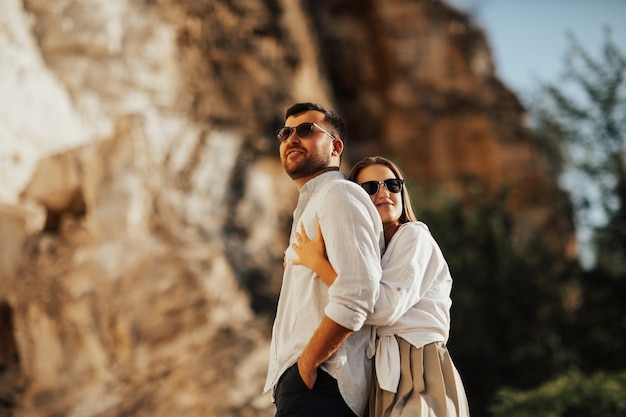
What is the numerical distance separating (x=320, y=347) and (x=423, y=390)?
0.32 meters

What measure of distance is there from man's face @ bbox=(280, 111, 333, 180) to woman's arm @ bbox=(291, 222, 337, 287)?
8.0 inches

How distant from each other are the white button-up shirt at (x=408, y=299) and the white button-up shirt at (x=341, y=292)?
0.21 feet

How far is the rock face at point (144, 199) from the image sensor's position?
231 inches

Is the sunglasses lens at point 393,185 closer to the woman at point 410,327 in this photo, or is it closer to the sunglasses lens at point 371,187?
the sunglasses lens at point 371,187

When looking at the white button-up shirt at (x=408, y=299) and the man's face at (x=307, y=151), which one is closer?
the white button-up shirt at (x=408, y=299)

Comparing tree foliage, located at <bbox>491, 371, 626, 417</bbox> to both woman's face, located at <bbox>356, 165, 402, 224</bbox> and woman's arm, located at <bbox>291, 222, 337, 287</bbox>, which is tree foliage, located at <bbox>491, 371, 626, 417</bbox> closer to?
woman's face, located at <bbox>356, 165, 402, 224</bbox>

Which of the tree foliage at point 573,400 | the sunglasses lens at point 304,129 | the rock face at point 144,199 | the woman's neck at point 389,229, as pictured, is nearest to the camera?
the sunglasses lens at point 304,129

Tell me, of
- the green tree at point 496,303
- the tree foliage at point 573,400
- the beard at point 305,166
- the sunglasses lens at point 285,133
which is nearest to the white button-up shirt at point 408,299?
the beard at point 305,166

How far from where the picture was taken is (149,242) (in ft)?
21.3

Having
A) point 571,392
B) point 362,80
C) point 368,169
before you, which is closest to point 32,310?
point 368,169

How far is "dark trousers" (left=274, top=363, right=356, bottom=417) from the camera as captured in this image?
1.85m

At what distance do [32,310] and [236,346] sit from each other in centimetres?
180

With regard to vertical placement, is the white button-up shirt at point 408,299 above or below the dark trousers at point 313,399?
above

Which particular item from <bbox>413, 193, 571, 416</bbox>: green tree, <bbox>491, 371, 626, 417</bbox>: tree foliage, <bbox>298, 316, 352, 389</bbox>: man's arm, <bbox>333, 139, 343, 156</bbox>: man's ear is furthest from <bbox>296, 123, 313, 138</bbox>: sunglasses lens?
<bbox>413, 193, 571, 416</bbox>: green tree
